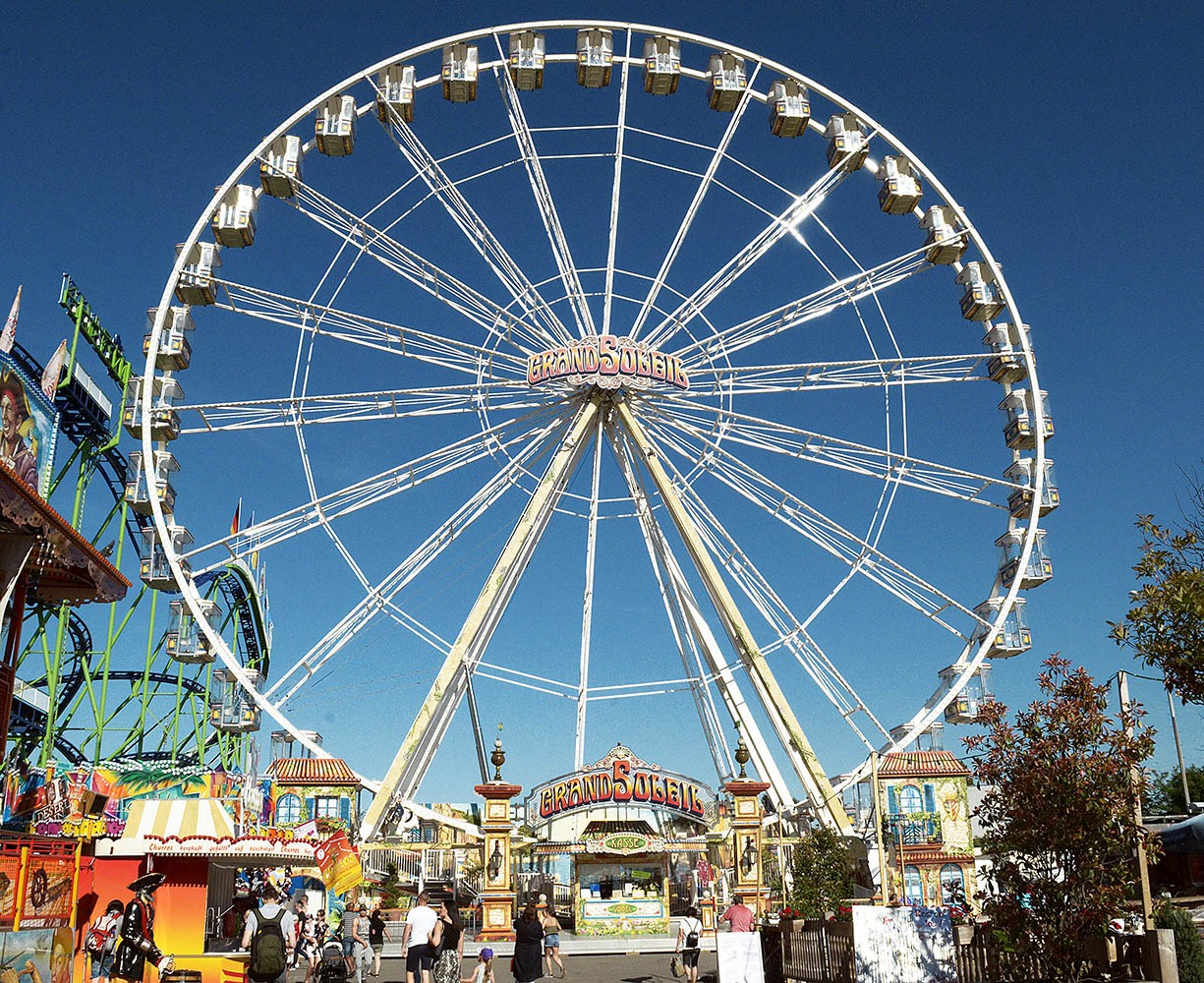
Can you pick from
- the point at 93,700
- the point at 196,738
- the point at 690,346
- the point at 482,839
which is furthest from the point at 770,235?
the point at 196,738

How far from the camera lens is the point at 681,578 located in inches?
879

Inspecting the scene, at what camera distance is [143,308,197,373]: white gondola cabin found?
2070 centimetres

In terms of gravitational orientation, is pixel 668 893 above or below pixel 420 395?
below

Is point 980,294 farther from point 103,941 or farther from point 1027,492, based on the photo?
point 103,941

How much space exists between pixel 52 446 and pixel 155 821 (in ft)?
15.0

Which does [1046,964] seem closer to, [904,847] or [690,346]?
[690,346]

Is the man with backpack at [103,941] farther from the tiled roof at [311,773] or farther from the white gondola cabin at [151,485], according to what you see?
the tiled roof at [311,773]

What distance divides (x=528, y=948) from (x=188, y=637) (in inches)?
421

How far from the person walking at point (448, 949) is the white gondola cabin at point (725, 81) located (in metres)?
16.4

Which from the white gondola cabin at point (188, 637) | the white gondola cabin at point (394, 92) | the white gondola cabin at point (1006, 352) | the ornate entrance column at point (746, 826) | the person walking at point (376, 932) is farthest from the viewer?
the ornate entrance column at point (746, 826)

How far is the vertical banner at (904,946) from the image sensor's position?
11.1 m

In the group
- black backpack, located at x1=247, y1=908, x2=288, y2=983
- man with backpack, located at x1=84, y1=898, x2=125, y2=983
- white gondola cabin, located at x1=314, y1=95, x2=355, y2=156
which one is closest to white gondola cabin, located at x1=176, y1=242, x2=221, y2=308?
white gondola cabin, located at x1=314, y1=95, x2=355, y2=156

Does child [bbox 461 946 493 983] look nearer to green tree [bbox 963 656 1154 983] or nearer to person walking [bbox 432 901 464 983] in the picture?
person walking [bbox 432 901 464 983]

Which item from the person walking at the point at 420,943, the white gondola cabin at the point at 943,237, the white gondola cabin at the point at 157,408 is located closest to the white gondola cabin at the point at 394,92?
the white gondola cabin at the point at 157,408
